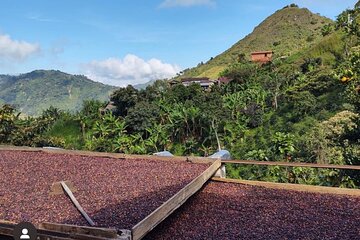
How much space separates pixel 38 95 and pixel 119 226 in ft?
413

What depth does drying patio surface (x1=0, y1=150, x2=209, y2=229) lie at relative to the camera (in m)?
3.52

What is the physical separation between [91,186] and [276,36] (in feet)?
198

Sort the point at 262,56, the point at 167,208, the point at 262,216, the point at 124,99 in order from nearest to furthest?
the point at 167,208 → the point at 262,216 → the point at 124,99 → the point at 262,56

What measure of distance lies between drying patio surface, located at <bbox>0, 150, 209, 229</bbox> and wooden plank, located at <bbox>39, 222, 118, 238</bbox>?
1.10 feet

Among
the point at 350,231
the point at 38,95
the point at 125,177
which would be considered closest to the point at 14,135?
the point at 125,177

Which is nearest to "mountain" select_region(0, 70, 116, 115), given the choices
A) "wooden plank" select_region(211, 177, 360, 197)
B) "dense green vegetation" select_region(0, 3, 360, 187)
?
"dense green vegetation" select_region(0, 3, 360, 187)

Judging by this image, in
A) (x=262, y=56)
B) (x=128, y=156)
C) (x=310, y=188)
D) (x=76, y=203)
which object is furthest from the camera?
→ (x=262, y=56)

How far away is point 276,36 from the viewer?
197ft

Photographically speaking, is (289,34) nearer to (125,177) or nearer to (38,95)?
(125,177)

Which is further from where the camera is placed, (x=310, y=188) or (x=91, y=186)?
(x=310, y=188)

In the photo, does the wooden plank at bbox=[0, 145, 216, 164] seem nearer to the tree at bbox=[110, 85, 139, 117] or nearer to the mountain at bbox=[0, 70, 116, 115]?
the tree at bbox=[110, 85, 139, 117]

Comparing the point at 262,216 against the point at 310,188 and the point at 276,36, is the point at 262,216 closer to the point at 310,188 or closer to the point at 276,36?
the point at 310,188

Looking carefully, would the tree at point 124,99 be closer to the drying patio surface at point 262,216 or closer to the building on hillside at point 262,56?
the building on hillside at point 262,56

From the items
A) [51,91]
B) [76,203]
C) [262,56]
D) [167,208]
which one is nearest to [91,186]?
[76,203]
